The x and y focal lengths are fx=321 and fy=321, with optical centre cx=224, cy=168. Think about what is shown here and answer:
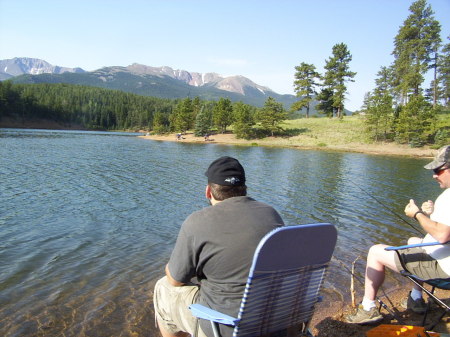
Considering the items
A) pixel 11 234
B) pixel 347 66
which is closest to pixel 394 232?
pixel 11 234

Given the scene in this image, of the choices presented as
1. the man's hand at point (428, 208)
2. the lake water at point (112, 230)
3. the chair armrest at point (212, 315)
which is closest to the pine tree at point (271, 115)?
the lake water at point (112, 230)

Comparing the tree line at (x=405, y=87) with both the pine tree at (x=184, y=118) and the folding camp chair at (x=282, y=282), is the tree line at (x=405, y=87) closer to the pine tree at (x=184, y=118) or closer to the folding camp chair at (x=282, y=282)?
the pine tree at (x=184, y=118)

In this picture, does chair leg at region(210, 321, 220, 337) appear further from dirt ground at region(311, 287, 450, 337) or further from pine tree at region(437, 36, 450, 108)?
pine tree at region(437, 36, 450, 108)

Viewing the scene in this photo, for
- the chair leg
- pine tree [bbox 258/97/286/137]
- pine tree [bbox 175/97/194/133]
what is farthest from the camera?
pine tree [bbox 175/97/194/133]

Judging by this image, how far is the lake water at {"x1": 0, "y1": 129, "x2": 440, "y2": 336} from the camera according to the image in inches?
208

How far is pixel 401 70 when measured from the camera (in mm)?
62156

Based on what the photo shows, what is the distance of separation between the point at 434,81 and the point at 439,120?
17.1 m

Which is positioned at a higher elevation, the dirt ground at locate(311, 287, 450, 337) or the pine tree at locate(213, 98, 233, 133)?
the pine tree at locate(213, 98, 233, 133)

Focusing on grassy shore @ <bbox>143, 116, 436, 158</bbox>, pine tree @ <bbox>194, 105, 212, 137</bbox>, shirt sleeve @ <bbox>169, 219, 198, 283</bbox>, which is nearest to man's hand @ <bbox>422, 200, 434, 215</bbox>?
shirt sleeve @ <bbox>169, 219, 198, 283</bbox>

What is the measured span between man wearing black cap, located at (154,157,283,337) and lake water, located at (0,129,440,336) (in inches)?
106

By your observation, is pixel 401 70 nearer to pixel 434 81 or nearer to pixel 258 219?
pixel 434 81

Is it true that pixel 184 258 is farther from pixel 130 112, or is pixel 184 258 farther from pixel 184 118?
pixel 130 112

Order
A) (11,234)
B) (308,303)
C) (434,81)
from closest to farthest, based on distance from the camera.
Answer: (308,303) → (11,234) → (434,81)

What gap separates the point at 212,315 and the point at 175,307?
68 centimetres
